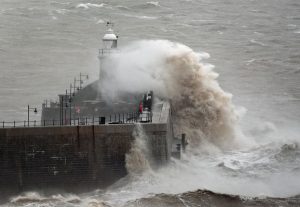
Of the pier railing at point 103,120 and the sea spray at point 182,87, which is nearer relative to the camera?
the pier railing at point 103,120

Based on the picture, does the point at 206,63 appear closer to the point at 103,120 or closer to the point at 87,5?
the point at 87,5

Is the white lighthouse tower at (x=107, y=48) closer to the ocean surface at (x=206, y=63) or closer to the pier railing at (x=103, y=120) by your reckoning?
the pier railing at (x=103, y=120)

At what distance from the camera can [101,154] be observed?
29.8 metres

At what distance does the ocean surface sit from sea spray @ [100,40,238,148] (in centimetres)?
104

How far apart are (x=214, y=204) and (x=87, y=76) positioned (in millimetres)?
18381

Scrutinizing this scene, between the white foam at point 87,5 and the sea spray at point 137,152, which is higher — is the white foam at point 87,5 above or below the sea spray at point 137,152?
above

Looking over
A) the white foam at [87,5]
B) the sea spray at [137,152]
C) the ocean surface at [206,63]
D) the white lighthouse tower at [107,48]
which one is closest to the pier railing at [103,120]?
the sea spray at [137,152]

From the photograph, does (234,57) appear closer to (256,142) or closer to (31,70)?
(31,70)

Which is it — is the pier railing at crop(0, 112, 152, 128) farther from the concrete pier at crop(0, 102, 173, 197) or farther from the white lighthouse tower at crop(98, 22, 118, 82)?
the white lighthouse tower at crop(98, 22, 118, 82)

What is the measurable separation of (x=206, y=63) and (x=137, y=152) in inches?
984

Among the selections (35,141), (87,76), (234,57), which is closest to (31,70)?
(87,76)

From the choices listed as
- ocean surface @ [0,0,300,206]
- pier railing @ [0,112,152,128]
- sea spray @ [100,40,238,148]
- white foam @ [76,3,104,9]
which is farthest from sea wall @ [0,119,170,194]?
white foam @ [76,3,104,9]

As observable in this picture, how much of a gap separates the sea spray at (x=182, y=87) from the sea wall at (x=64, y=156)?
23.1ft

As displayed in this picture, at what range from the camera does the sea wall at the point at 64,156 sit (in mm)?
29344
